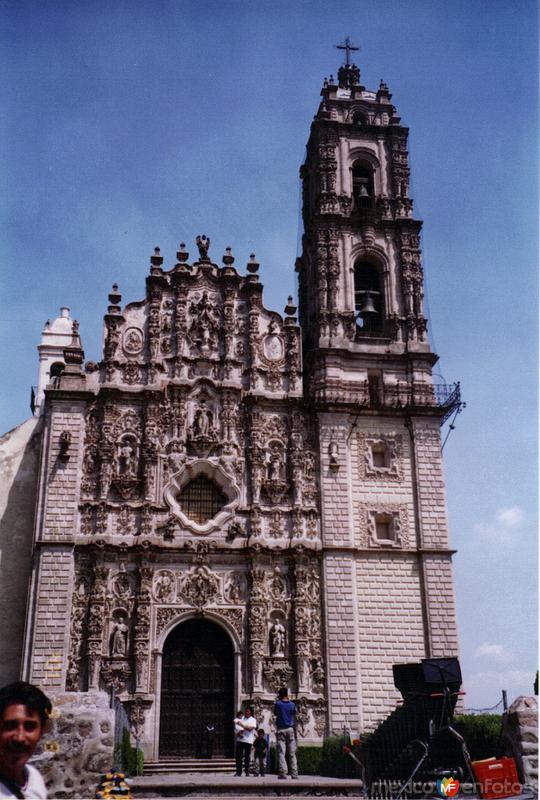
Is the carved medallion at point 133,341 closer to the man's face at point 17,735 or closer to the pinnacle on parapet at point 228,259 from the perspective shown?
the pinnacle on parapet at point 228,259

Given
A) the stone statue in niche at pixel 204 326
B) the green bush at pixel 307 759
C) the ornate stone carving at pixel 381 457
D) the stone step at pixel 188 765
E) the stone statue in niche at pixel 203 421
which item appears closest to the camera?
the stone step at pixel 188 765

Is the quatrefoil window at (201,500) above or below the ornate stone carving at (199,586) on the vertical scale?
above

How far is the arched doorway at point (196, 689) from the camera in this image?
74.9 feet

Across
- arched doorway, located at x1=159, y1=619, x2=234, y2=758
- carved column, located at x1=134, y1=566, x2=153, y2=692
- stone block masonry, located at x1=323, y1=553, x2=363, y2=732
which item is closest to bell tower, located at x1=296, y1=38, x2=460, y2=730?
stone block masonry, located at x1=323, y1=553, x2=363, y2=732

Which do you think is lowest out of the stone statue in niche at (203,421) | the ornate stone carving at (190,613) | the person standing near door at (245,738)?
the person standing near door at (245,738)

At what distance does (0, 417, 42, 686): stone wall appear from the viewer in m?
24.0

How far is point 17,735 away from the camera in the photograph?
4.63m

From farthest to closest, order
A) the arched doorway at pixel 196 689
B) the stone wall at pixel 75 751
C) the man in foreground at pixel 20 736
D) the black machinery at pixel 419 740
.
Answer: the arched doorway at pixel 196 689, the black machinery at pixel 419 740, the stone wall at pixel 75 751, the man in foreground at pixel 20 736

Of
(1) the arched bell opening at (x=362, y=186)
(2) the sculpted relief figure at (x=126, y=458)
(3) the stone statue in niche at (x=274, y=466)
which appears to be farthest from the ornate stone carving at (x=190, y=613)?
(1) the arched bell opening at (x=362, y=186)

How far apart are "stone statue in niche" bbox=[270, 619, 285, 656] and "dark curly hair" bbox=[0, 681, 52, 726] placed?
19872 millimetres

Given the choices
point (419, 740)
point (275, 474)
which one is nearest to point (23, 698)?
point (419, 740)

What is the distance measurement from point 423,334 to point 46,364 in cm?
1933

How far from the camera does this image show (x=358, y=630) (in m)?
24.3

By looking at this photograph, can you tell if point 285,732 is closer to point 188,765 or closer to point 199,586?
point 188,765
